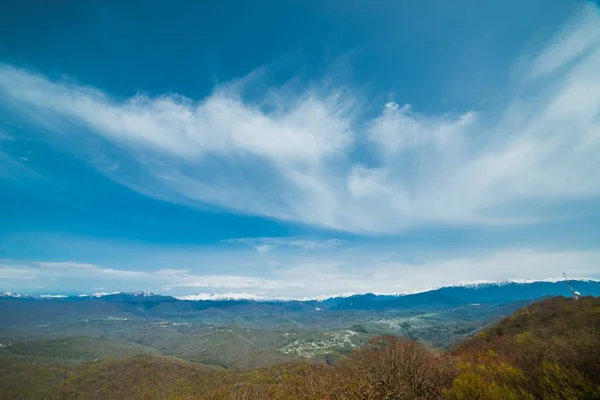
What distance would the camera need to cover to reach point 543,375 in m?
19.7

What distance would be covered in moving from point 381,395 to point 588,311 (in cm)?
5135

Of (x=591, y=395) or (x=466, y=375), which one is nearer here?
(x=591, y=395)

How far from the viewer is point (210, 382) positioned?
640 feet

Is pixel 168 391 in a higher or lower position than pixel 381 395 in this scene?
lower

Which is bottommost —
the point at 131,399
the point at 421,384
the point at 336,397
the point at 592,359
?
the point at 131,399

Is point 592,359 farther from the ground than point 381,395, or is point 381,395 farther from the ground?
point 592,359

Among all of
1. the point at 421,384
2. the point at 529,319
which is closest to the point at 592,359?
the point at 421,384

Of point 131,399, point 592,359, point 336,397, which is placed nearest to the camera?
point 592,359

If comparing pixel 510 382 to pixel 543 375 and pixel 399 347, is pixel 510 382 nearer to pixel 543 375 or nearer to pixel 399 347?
pixel 543 375

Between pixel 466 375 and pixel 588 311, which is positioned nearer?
pixel 466 375

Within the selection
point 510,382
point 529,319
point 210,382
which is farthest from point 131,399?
point 510,382

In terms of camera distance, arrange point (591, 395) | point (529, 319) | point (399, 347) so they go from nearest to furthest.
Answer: point (591, 395) < point (399, 347) < point (529, 319)

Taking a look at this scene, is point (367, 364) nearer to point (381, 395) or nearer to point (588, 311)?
point (381, 395)

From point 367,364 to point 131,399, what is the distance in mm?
230171
